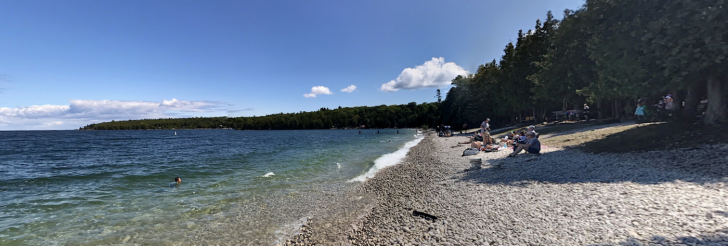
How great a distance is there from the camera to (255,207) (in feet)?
33.5

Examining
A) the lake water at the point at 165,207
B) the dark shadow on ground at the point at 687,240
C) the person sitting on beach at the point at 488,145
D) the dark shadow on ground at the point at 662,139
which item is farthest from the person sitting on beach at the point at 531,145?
the dark shadow on ground at the point at 687,240

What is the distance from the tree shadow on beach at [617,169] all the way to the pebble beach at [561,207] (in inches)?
0.9

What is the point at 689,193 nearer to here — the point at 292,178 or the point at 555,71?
the point at 292,178

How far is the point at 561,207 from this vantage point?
21.4 ft

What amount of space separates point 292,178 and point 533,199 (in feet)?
38.6

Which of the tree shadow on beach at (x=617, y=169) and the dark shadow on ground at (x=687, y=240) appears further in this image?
the tree shadow on beach at (x=617, y=169)

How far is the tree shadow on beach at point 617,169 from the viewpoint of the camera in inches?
310

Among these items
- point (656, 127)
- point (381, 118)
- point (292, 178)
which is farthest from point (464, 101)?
point (381, 118)

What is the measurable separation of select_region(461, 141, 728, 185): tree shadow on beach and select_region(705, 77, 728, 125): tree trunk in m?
4.16

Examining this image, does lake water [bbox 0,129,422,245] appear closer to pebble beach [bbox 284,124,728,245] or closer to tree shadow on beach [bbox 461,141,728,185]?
pebble beach [bbox 284,124,728,245]

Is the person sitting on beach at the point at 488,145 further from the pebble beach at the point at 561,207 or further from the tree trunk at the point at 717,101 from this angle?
the tree trunk at the point at 717,101

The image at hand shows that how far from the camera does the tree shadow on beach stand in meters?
7.88

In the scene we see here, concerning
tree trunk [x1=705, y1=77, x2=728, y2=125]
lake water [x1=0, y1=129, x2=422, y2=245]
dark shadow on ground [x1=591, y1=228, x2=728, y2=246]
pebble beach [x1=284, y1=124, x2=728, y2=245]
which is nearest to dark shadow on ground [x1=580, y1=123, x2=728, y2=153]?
tree trunk [x1=705, y1=77, x2=728, y2=125]

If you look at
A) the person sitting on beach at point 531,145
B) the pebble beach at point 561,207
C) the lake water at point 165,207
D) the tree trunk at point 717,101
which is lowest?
the lake water at point 165,207
